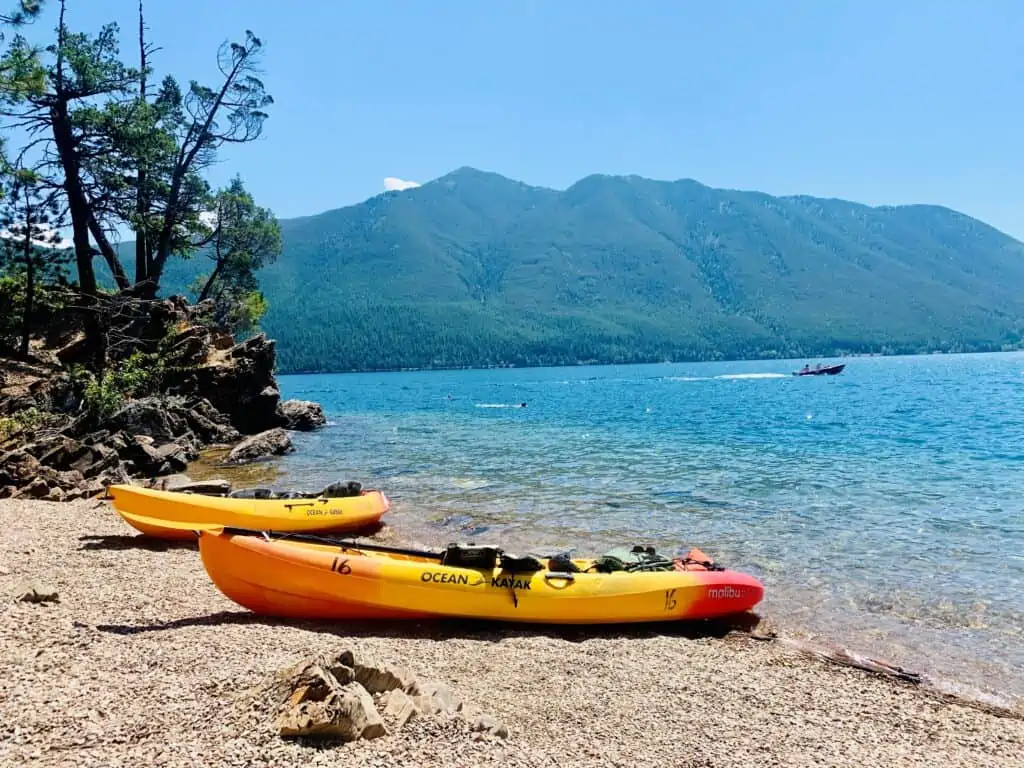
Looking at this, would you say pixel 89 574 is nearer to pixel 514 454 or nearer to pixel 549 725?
pixel 549 725

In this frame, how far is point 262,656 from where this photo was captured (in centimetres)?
662

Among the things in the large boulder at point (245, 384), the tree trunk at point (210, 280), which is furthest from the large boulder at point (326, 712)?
the tree trunk at point (210, 280)

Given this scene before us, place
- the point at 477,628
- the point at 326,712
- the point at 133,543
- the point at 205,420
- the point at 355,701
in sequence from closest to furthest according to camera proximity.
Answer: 1. the point at 326,712
2. the point at 355,701
3. the point at 477,628
4. the point at 133,543
5. the point at 205,420

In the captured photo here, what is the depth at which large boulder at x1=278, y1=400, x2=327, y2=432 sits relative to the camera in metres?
40.8

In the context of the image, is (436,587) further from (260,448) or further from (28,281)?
(28,281)

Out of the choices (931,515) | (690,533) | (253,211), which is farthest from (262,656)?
(253,211)

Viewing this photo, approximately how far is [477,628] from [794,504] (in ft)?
38.1

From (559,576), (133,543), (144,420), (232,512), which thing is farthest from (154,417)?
(559,576)

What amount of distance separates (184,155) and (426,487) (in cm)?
2321

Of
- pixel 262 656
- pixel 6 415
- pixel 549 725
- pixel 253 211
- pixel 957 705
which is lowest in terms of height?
pixel 957 705

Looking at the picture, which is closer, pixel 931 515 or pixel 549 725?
pixel 549 725

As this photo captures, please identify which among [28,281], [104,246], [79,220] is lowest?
[28,281]

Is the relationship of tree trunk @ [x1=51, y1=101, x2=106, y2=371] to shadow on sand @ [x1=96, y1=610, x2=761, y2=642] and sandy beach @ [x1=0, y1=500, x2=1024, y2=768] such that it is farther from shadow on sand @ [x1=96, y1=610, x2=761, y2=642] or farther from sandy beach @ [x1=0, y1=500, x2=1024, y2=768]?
shadow on sand @ [x1=96, y1=610, x2=761, y2=642]

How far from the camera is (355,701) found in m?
4.97
